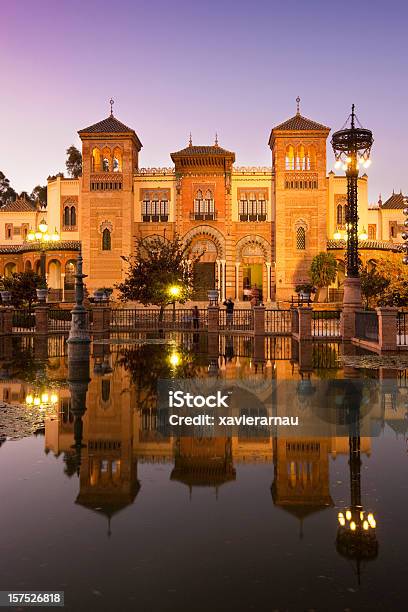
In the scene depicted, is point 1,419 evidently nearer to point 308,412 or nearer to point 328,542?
point 308,412

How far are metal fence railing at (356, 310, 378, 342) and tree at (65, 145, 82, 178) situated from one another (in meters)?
61.8

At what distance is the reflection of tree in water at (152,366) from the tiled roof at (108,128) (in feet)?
111

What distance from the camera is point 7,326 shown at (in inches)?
976

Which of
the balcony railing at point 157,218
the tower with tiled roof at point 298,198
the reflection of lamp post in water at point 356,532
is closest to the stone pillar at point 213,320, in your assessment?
the reflection of lamp post in water at point 356,532

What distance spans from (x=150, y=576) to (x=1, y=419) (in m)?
5.16

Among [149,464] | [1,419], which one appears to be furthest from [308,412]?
[1,419]

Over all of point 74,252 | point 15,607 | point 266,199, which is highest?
point 266,199

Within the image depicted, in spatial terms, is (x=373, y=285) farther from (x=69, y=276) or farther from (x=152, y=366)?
(x=69, y=276)

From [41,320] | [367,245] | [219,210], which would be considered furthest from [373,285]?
[41,320]

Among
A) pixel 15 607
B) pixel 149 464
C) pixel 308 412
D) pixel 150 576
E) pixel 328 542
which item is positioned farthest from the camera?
pixel 308 412

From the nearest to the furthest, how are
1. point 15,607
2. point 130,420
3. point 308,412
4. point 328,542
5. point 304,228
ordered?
point 15,607
point 328,542
point 130,420
point 308,412
point 304,228

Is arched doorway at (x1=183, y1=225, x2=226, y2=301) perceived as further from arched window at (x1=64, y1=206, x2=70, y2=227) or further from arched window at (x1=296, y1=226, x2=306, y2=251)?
arched window at (x1=64, y1=206, x2=70, y2=227)

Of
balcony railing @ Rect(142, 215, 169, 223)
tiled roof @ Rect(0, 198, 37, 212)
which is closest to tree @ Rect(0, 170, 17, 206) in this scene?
tiled roof @ Rect(0, 198, 37, 212)

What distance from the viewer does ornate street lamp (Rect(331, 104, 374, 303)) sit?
21562 millimetres
